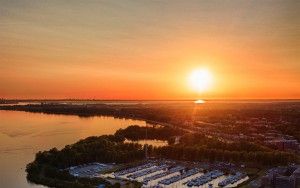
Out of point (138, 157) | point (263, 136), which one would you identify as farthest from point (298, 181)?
point (263, 136)

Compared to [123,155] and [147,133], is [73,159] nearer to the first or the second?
[123,155]

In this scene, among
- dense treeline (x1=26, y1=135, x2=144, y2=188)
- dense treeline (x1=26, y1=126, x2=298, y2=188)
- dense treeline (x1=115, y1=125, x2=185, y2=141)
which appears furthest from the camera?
dense treeline (x1=115, y1=125, x2=185, y2=141)

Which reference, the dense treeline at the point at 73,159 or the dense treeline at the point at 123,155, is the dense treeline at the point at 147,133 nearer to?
the dense treeline at the point at 123,155

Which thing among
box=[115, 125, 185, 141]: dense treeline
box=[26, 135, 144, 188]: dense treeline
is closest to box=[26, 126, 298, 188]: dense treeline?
box=[26, 135, 144, 188]: dense treeline

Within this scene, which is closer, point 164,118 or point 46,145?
point 46,145

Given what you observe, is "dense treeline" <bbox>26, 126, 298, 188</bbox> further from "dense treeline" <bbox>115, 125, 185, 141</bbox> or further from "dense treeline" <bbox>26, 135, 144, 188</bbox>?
"dense treeline" <bbox>115, 125, 185, 141</bbox>

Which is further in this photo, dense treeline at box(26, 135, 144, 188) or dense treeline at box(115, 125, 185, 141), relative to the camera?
dense treeline at box(115, 125, 185, 141)

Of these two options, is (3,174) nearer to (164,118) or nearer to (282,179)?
(282,179)

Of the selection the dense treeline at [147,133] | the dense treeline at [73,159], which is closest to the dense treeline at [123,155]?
the dense treeline at [73,159]

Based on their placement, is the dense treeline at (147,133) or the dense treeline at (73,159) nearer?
the dense treeline at (73,159)

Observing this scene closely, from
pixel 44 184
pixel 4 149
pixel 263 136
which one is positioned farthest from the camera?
pixel 263 136

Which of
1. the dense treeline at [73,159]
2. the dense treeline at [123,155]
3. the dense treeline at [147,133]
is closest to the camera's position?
the dense treeline at [73,159]
